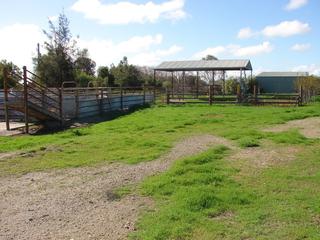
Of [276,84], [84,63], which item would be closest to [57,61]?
[84,63]

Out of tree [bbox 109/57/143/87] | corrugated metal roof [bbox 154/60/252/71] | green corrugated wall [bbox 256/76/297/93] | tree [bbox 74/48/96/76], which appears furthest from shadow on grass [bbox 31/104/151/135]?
green corrugated wall [bbox 256/76/297/93]

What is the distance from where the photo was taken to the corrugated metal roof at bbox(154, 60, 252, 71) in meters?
39.3

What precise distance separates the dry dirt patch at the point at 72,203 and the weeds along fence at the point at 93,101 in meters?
12.4

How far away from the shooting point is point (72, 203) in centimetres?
672

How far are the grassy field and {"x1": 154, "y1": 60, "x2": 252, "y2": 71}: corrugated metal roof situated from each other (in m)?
25.1

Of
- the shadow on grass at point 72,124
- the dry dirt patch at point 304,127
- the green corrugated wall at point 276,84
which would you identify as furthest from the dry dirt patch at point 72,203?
the green corrugated wall at point 276,84

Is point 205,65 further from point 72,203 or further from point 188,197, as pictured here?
point 72,203

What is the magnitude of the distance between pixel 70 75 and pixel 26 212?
3887 cm

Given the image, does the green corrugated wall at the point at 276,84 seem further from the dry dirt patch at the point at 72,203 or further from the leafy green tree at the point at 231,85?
the dry dirt patch at the point at 72,203

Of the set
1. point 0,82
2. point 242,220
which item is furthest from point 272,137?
point 0,82

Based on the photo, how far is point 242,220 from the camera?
18.8 ft

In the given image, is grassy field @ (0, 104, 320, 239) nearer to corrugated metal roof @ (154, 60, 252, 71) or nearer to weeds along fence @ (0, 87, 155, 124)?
weeds along fence @ (0, 87, 155, 124)

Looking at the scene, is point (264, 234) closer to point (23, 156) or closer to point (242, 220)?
point (242, 220)

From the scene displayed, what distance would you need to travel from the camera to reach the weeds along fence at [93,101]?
70.3 feet
